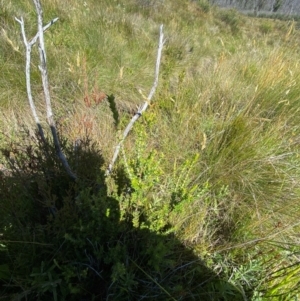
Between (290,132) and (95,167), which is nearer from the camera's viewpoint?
(95,167)

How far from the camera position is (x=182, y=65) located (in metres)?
3.91

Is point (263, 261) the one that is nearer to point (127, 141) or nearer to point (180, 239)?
point (180, 239)

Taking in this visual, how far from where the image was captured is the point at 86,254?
41.2 inches

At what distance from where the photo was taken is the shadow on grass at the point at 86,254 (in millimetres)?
1009

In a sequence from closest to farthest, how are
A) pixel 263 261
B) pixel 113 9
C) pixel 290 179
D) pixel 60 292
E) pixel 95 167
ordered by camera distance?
1. pixel 60 292
2. pixel 263 261
3. pixel 95 167
4. pixel 290 179
5. pixel 113 9

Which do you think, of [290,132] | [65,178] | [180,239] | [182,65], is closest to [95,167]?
[65,178]

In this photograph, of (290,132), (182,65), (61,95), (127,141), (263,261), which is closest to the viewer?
(263,261)

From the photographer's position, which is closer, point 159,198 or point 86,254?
point 86,254

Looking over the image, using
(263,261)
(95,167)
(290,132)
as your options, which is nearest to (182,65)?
(290,132)

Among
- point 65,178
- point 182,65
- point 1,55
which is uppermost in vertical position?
point 1,55

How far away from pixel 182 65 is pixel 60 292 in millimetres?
3546

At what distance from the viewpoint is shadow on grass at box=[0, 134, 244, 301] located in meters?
1.01

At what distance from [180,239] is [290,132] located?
Result: 4.27 ft

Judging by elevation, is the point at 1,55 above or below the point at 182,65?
above
